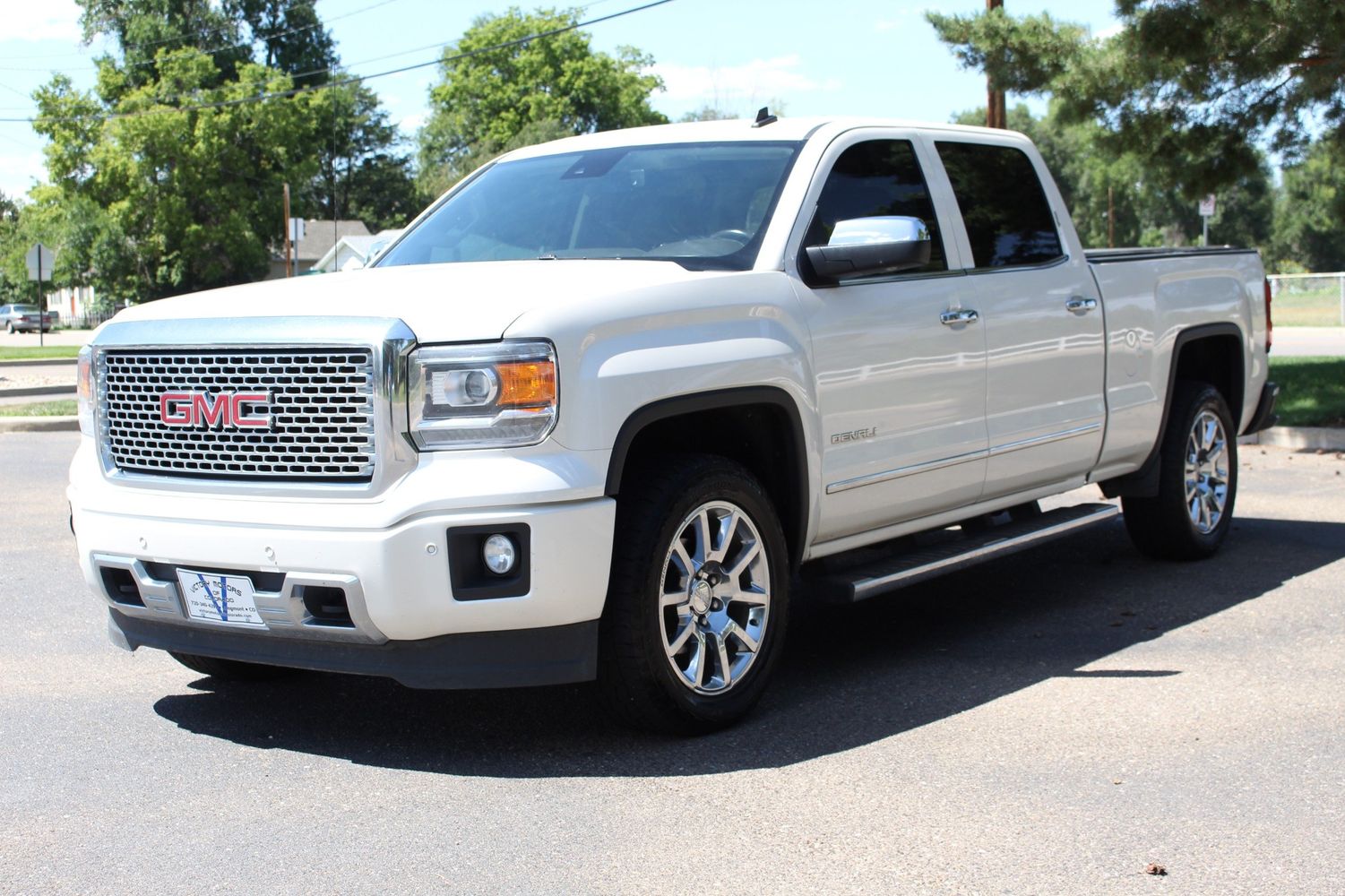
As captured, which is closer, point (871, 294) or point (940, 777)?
point (940, 777)

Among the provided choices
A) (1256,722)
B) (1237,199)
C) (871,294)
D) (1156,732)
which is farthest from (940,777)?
(1237,199)

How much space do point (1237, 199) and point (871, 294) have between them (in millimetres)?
78780

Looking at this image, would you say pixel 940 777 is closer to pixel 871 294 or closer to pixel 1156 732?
pixel 1156 732

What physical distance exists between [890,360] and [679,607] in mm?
1367

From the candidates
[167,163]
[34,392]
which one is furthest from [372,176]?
[34,392]

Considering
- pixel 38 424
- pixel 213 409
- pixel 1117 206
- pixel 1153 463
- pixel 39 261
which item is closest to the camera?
pixel 213 409

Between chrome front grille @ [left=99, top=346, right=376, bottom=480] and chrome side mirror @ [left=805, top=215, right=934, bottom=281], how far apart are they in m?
1.73

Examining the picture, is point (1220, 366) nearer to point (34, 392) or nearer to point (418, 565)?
point (418, 565)

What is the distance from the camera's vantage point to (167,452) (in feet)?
16.0

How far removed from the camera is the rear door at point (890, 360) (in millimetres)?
5441

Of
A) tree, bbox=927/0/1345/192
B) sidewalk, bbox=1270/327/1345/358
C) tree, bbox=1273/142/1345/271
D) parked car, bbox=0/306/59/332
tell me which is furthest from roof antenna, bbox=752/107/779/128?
tree, bbox=1273/142/1345/271

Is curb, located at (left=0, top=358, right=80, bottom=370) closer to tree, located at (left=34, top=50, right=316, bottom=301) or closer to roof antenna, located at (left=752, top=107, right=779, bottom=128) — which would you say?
roof antenna, located at (left=752, top=107, right=779, bottom=128)

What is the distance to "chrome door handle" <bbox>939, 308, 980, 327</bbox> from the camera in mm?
5926

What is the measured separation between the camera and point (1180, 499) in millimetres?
7734
